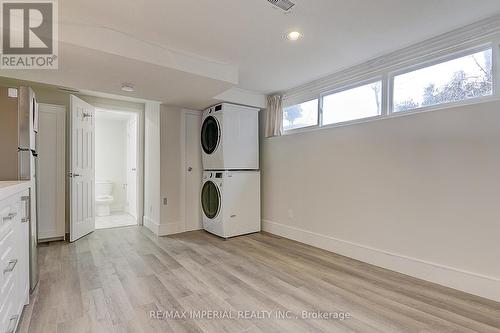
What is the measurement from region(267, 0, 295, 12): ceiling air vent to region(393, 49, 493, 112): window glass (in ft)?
5.14

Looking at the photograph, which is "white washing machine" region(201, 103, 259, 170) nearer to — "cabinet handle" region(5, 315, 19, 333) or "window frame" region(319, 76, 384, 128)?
"window frame" region(319, 76, 384, 128)

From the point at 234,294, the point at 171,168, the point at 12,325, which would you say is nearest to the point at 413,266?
the point at 234,294

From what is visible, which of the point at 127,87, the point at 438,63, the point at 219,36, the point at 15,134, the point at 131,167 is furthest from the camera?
the point at 131,167

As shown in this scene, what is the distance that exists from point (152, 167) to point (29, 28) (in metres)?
2.53

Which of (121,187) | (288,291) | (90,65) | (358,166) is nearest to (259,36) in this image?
(90,65)

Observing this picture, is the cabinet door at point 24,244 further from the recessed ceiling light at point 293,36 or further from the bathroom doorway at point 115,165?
the bathroom doorway at point 115,165

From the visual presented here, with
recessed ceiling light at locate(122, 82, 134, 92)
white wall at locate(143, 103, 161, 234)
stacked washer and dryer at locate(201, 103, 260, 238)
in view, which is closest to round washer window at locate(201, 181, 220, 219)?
stacked washer and dryer at locate(201, 103, 260, 238)

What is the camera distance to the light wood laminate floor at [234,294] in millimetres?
1652

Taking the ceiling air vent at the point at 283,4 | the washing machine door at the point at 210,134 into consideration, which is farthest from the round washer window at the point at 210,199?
the ceiling air vent at the point at 283,4

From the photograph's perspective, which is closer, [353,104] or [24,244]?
[24,244]

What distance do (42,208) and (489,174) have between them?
5206 mm

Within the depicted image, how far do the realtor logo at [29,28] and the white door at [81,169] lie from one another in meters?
1.54

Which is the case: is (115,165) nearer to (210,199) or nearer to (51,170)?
(51,170)

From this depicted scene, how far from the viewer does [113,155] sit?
580cm
